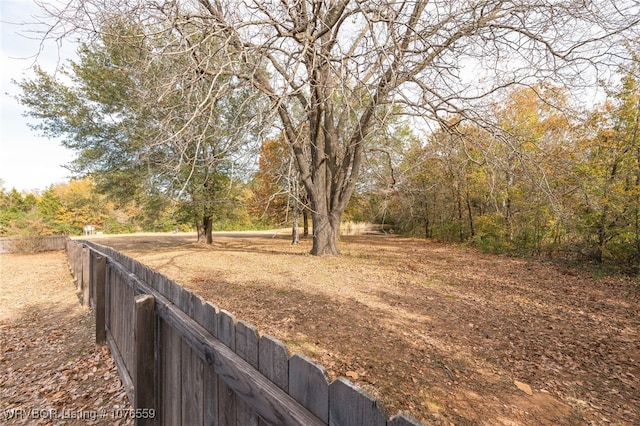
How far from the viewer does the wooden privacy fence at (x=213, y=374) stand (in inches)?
35.7

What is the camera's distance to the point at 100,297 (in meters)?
3.95

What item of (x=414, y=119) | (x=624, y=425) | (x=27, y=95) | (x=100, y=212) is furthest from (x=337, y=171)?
(x=100, y=212)

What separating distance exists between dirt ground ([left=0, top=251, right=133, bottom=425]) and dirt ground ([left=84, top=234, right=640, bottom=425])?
1.66m

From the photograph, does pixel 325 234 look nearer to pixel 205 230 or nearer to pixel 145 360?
pixel 145 360

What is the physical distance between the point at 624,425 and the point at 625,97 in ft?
29.2

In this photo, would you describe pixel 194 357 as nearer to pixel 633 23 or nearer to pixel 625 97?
pixel 633 23

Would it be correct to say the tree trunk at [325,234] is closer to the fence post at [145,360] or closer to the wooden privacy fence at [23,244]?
the fence post at [145,360]

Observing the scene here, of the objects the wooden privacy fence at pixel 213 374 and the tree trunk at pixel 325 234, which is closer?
the wooden privacy fence at pixel 213 374

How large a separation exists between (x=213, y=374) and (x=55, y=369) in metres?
3.70

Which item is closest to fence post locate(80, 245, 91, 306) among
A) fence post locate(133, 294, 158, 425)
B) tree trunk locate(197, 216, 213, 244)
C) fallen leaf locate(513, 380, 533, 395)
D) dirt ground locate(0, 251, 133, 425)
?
dirt ground locate(0, 251, 133, 425)

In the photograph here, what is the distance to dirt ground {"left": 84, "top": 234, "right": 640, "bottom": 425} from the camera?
8.23ft

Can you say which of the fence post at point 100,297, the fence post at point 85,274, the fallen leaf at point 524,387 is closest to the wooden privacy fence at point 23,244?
the fence post at point 85,274

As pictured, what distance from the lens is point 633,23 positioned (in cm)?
503

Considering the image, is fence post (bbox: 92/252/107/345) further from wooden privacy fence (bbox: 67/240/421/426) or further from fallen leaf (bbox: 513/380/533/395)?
fallen leaf (bbox: 513/380/533/395)
